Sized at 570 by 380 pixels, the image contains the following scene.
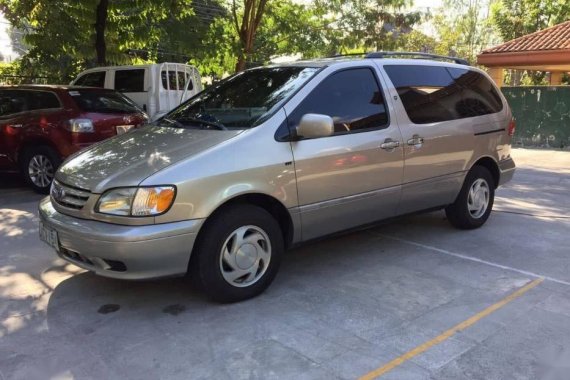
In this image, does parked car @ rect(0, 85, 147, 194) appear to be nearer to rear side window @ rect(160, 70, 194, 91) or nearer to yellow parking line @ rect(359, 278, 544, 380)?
rear side window @ rect(160, 70, 194, 91)

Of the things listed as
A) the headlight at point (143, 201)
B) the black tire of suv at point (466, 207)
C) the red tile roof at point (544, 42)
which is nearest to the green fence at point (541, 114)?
the red tile roof at point (544, 42)

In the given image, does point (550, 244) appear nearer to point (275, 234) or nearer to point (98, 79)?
point (275, 234)

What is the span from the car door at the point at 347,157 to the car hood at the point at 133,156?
2.20ft

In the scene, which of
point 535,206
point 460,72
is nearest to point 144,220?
point 460,72

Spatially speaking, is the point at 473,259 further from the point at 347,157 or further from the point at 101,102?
the point at 101,102

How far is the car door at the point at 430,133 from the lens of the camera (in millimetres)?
4938

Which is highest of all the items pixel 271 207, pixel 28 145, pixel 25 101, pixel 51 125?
pixel 25 101

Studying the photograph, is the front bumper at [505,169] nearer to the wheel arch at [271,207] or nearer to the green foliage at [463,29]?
the wheel arch at [271,207]

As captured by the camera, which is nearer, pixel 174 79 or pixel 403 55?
pixel 403 55

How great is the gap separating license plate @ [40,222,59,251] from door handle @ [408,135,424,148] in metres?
3.04

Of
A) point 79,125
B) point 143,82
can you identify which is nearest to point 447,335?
point 79,125

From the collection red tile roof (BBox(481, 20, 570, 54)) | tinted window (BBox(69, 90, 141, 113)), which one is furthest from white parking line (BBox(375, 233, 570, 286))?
red tile roof (BBox(481, 20, 570, 54))

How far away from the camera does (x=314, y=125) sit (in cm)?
398

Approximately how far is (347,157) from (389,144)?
1.75ft
